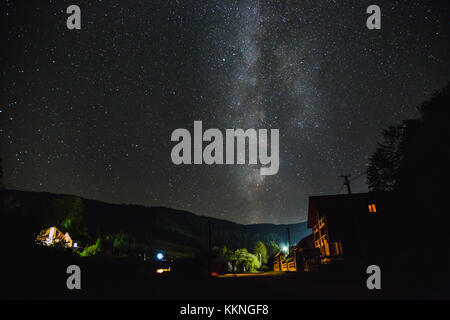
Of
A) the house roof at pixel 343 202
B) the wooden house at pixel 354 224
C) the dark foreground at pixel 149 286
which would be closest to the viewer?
the dark foreground at pixel 149 286

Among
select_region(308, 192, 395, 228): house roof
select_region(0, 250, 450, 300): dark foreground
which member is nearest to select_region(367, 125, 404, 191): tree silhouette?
select_region(308, 192, 395, 228): house roof

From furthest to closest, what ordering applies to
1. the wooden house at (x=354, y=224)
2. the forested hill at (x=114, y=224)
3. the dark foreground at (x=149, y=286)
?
the forested hill at (x=114, y=224)
the wooden house at (x=354, y=224)
the dark foreground at (x=149, y=286)

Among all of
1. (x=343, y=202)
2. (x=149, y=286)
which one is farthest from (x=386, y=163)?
(x=149, y=286)

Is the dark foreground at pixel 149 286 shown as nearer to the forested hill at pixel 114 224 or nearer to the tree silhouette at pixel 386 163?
the forested hill at pixel 114 224

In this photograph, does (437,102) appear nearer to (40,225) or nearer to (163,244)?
(40,225)

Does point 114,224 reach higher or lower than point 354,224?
lower

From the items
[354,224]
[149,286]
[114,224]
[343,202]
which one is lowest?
[114,224]

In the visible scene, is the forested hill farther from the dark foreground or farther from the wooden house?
the wooden house

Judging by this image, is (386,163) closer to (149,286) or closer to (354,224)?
(354,224)

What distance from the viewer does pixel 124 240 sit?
46781 millimetres

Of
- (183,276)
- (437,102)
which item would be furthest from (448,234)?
(183,276)

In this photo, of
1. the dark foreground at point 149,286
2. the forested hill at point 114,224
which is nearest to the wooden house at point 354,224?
the dark foreground at point 149,286

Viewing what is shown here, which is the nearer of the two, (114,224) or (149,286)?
(149,286)
